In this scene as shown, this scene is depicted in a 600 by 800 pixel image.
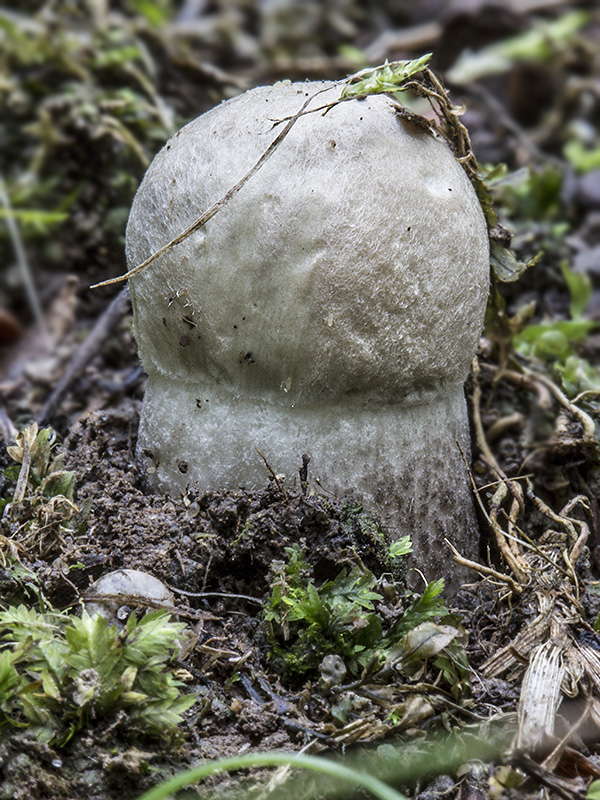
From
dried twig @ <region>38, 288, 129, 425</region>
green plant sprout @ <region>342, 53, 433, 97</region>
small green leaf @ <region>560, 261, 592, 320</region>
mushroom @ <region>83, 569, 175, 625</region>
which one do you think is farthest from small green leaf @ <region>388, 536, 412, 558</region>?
small green leaf @ <region>560, 261, 592, 320</region>

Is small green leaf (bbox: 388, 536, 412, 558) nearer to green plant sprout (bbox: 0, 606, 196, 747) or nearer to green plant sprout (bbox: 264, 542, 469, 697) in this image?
green plant sprout (bbox: 264, 542, 469, 697)

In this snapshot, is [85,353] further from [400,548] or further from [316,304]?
[400,548]

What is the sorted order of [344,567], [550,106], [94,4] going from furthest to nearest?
1. [550,106]
2. [94,4]
3. [344,567]

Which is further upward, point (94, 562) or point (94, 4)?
point (94, 4)

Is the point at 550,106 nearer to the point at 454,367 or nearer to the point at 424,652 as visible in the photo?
the point at 454,367

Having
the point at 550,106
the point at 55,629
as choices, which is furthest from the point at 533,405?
the point at 550,106

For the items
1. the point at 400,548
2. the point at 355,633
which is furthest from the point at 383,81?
the point at 355,633
